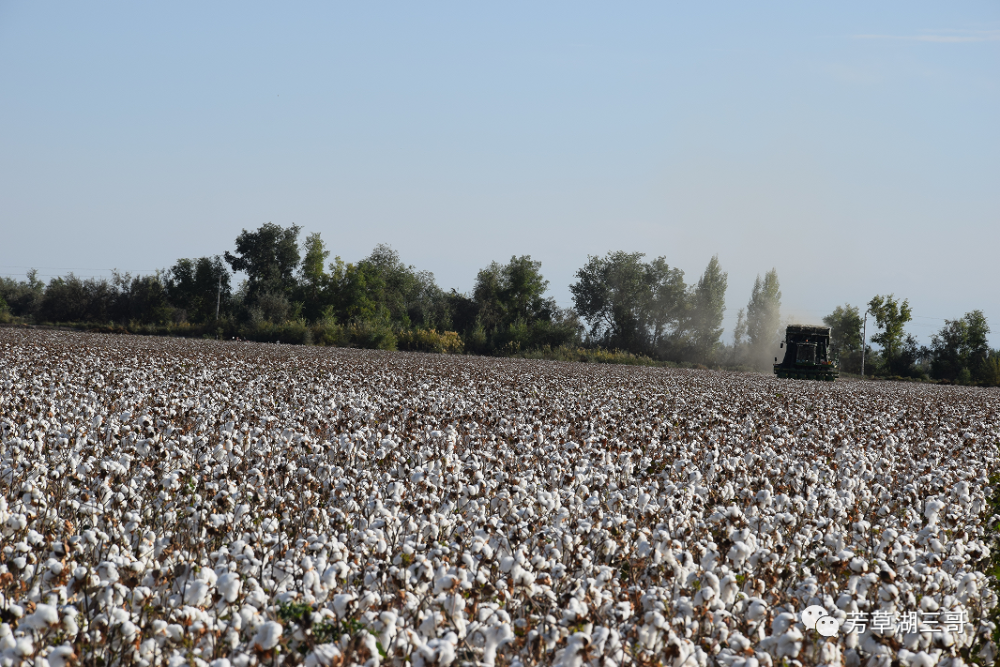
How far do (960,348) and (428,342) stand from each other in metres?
45.2

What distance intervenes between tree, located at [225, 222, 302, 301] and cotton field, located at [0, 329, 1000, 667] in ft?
230

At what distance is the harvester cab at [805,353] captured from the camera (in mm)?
38406

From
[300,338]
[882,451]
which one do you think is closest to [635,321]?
[300,338]

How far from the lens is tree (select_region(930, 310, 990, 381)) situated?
216 feet

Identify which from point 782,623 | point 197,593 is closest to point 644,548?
point 782,623

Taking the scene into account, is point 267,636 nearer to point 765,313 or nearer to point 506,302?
point 506,302

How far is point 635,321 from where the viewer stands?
8019 centimetres

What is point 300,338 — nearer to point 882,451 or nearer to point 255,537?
point 882,451

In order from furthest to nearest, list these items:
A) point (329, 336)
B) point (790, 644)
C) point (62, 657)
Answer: point (329, 336), point (790, 644), point (62, 657)

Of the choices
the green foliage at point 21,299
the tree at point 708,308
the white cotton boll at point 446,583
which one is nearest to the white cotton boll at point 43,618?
the white cotton boll at point 446,583

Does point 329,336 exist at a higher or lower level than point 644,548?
higher

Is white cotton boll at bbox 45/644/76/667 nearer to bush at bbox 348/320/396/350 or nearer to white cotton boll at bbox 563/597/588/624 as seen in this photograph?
white cotton boll at bbox 563/597/588/624

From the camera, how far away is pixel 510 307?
7669cm

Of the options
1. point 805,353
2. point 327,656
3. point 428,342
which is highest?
point 805,353
